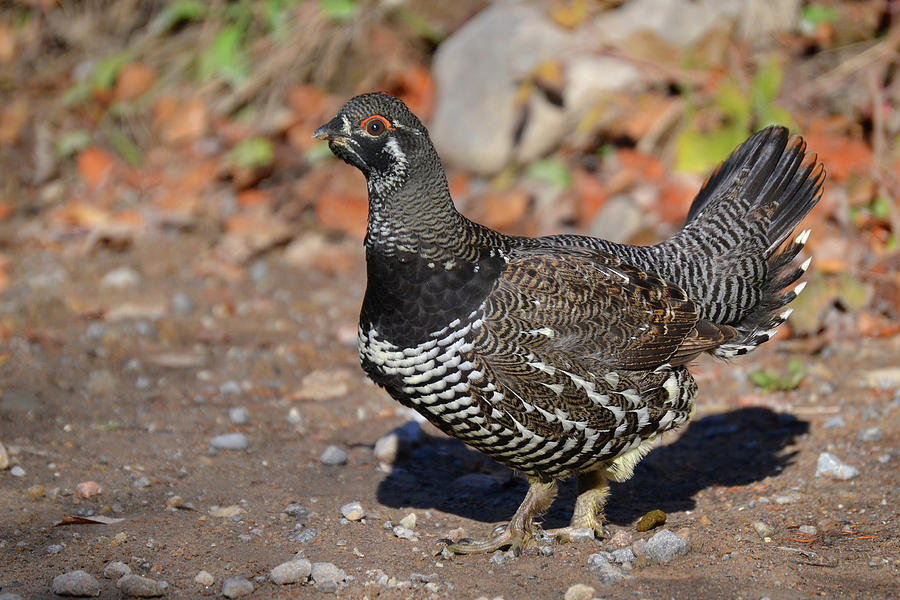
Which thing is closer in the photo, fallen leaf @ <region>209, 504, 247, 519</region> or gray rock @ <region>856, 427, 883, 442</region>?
fallen leaf @ <region>209, 504, 247, 519</region>

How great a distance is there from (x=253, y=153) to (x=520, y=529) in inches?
249

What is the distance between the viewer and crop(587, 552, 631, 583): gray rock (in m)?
3.80

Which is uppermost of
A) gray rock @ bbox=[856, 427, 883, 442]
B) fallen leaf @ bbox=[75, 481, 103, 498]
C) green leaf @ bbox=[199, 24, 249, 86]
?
green leaf @ bbox=[199, 24, 249, 86]

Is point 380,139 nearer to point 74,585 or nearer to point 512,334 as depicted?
point 512,334

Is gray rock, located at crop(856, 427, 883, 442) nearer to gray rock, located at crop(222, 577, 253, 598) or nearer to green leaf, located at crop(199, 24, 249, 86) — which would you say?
gray rock, located at crop(222, 577, 253, 598)

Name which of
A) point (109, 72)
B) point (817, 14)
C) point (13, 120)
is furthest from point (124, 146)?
point (817, 14)

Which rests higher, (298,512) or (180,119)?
(180,119)

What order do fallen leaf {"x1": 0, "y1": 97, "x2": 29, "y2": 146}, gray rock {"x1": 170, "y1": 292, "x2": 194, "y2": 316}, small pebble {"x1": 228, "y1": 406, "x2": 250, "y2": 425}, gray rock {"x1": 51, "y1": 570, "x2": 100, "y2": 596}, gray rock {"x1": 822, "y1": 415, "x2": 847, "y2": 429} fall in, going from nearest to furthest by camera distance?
gray rock {"x1": 51, "y1": 570, "x2": 100, "y2": 596} → gray rock {"x1": 822, "y1": 415, "x2": 847, "y2": 429} → small pebble {"x1": 228, "y1": 406, "x2": 250, "y2": 425} → gray rock {"x1": 170, "y1": 292, "x2": 194, "y2": 316} → fallen leaf {"x1": 0, "y1": 97, "x2": 29, "y2": 146}

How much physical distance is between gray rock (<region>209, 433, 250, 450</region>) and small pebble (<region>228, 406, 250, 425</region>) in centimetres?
29

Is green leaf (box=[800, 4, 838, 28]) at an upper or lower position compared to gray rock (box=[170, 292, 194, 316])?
upper

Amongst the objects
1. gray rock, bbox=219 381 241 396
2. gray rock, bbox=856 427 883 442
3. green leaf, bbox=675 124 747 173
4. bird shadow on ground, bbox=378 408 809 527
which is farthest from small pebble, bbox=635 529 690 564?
green leaf, bbox=675 124 747 173

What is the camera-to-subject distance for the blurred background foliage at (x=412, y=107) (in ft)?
25.2

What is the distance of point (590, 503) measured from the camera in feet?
15.1

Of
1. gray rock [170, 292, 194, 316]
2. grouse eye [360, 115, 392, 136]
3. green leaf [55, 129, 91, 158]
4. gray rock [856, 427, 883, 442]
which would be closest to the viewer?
grouse eye [360, 115, 392, 136]
